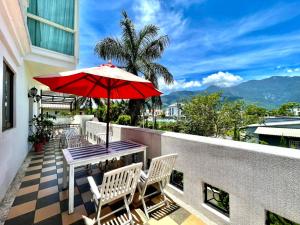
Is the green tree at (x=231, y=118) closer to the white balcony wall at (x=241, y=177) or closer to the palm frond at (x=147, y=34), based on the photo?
the white balcony wall at (x=241, y=177)

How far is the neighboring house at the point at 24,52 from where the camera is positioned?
378 centimetres

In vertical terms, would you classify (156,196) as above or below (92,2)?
below

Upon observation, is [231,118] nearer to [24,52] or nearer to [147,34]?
[147,34]

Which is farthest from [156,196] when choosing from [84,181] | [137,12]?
[137,12]

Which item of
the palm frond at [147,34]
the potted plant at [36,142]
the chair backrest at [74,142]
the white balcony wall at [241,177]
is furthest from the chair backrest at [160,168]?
the palm frond at [147,34]

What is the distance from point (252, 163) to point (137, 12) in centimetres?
1274

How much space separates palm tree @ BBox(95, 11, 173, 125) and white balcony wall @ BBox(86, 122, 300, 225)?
8.94 metres

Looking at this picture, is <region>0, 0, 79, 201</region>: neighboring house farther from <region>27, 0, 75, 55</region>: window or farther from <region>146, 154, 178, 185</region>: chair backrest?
<region>146, 154, 178, 185</region>: chair backrest

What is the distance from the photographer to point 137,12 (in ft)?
39.1

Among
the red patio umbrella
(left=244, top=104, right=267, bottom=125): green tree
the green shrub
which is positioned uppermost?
the red patio umbrella

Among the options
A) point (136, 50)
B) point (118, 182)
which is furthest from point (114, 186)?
point (136, 50)

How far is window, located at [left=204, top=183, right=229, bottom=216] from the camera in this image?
2.88m

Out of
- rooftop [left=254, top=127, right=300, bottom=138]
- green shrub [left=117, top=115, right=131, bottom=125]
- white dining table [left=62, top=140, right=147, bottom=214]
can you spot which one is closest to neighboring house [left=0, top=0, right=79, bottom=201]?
white dining table [left=62, top=140, right=147, bottom=214]

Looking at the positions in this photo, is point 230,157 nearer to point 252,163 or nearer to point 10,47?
point 252,163
